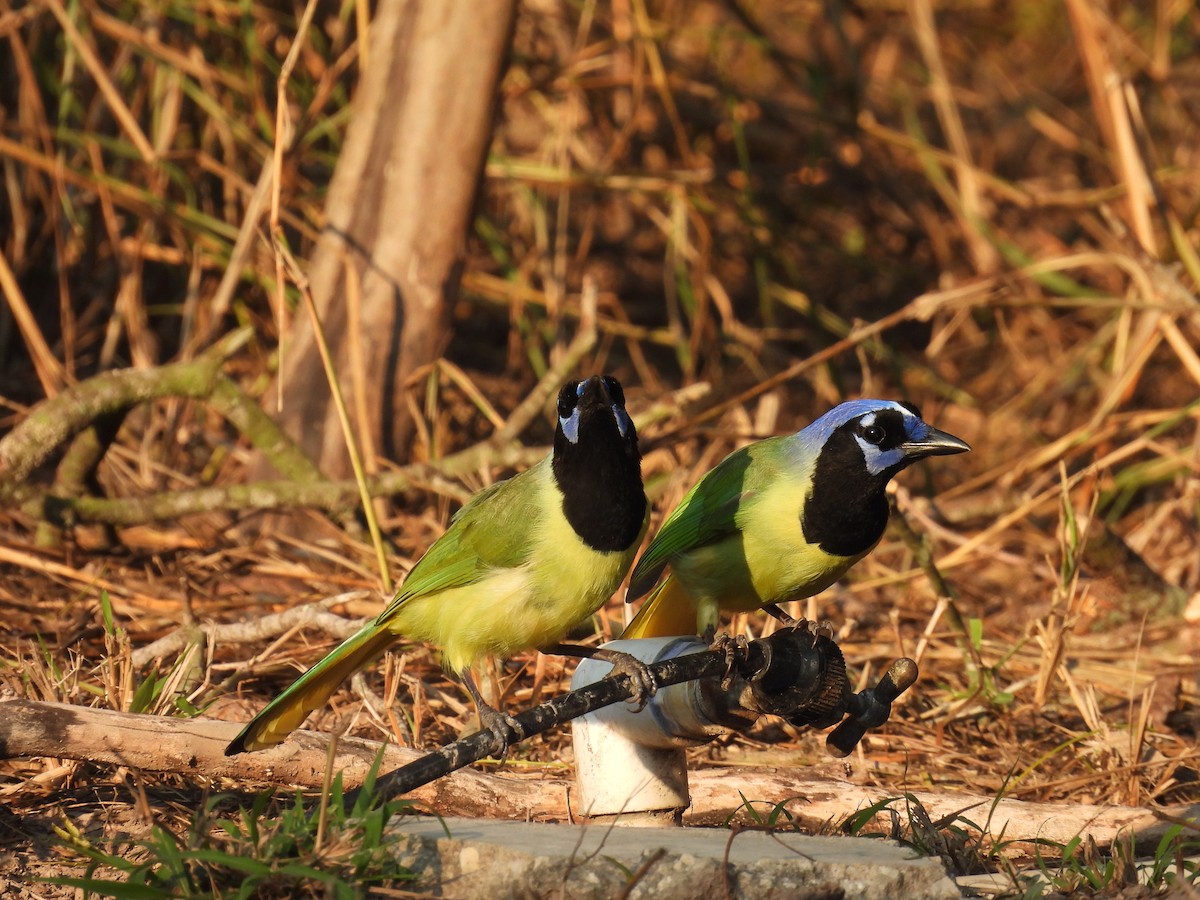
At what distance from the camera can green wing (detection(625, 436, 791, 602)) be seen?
378 cm

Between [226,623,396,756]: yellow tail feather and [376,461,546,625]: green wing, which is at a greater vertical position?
[376,461,546,625]: green wing

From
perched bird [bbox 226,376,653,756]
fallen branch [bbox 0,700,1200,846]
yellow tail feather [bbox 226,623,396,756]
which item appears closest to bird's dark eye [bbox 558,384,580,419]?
perched bird [bbox 226,376,653,756]

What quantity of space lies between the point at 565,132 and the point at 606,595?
3.91 metres

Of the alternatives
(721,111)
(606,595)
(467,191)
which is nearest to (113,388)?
(467,191)

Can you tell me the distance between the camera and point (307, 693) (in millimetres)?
3143

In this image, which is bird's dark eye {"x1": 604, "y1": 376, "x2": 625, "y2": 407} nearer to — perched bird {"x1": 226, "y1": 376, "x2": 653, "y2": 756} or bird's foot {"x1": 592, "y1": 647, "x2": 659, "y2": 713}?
perched bird {"x1": 226, "y1": 376, "x2": 653, "y2": 756}

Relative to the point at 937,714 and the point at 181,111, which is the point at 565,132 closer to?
the point at 181,111

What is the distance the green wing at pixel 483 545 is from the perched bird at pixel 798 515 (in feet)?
1.81

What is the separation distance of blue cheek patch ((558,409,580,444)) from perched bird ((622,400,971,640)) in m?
0.68

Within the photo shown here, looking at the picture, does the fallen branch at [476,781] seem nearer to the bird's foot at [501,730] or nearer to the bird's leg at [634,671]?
the bird's foot at [501,730]

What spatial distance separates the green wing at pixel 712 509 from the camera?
3.78m

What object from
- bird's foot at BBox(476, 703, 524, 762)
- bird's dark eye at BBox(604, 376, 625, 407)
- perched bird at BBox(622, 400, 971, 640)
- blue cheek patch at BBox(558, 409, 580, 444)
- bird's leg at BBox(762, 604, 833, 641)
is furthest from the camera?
bird's leg at BBox(762, 604, 833, 641)

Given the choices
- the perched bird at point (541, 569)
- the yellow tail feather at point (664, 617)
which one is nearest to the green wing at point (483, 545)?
the perched bird at point (541, 569)

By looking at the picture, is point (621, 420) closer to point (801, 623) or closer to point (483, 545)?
point (483, 545)
